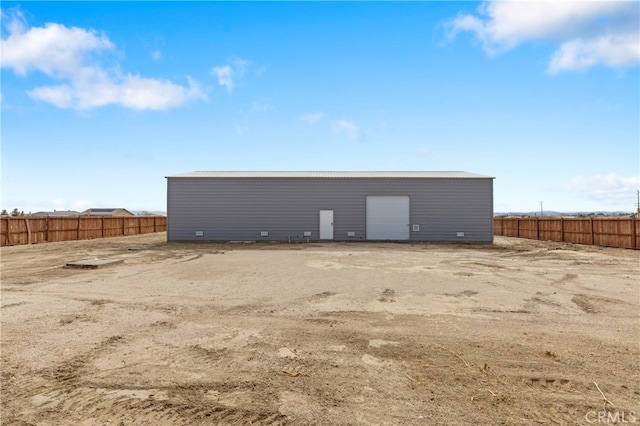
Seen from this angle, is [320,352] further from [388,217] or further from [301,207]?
[388,217]

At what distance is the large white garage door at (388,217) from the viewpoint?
24500 mm

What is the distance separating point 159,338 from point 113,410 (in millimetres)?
1973

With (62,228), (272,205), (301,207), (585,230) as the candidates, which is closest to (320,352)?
(301,207)

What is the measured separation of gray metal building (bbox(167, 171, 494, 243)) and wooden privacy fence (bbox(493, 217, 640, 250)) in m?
6.66

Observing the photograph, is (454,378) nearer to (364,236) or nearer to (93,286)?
(93,286)

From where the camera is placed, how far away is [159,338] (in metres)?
5.29

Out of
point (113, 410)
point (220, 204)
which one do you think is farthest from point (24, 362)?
point (220, 204)

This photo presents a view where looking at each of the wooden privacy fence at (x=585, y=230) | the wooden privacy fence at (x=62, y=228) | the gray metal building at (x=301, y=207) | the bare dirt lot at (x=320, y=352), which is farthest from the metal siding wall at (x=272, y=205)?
the bare dirt lot at (x=320, y=352)

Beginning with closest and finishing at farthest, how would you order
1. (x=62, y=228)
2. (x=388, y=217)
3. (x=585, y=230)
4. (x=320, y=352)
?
1. (x=320, y=352)
2. (x=585, y=230)
3. (x=388, y=217)
4. (x=62, y=228)

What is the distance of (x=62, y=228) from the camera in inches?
1011

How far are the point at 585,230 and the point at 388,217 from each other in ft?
38.1

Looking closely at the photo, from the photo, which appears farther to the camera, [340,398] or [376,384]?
[376,384]

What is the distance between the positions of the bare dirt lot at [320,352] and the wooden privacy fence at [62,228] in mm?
15465

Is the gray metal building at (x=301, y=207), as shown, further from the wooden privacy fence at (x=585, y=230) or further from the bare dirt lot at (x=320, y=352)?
the bare dirt lot at (x=320, y=352)
